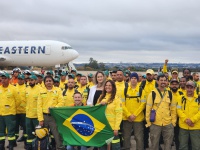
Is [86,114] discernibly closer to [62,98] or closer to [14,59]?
[62,98]

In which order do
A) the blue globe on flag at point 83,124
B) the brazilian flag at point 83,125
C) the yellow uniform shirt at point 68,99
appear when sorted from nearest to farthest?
the brazilian flag at point 83,125
the blue globe on flag at point 83,124
the yellow uniform shirt at point 68,99

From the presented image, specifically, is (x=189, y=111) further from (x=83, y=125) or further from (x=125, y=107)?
(x=83, y=125)

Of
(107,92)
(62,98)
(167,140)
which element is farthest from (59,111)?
(167,140)

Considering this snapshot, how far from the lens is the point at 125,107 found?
656cm

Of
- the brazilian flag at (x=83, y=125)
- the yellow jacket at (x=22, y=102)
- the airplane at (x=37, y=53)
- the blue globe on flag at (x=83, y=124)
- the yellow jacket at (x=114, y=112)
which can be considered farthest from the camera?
the airplane at (x=37, y=53)

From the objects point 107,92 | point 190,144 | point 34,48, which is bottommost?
point 190,144

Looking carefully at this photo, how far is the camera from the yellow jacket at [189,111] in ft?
20.0

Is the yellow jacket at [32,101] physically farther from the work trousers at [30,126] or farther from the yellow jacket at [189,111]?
the yellow jacket at [189,111]

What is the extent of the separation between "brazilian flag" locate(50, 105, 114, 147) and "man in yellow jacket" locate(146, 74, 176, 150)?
40.7 inches

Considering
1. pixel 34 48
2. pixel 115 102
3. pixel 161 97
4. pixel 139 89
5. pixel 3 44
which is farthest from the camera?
pixel 3 44

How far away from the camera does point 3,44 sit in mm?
32531

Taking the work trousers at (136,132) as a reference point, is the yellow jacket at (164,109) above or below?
above

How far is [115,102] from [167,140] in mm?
1526

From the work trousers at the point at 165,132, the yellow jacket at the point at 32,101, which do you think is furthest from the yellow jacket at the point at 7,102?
the work trousers at the point at 165,132
